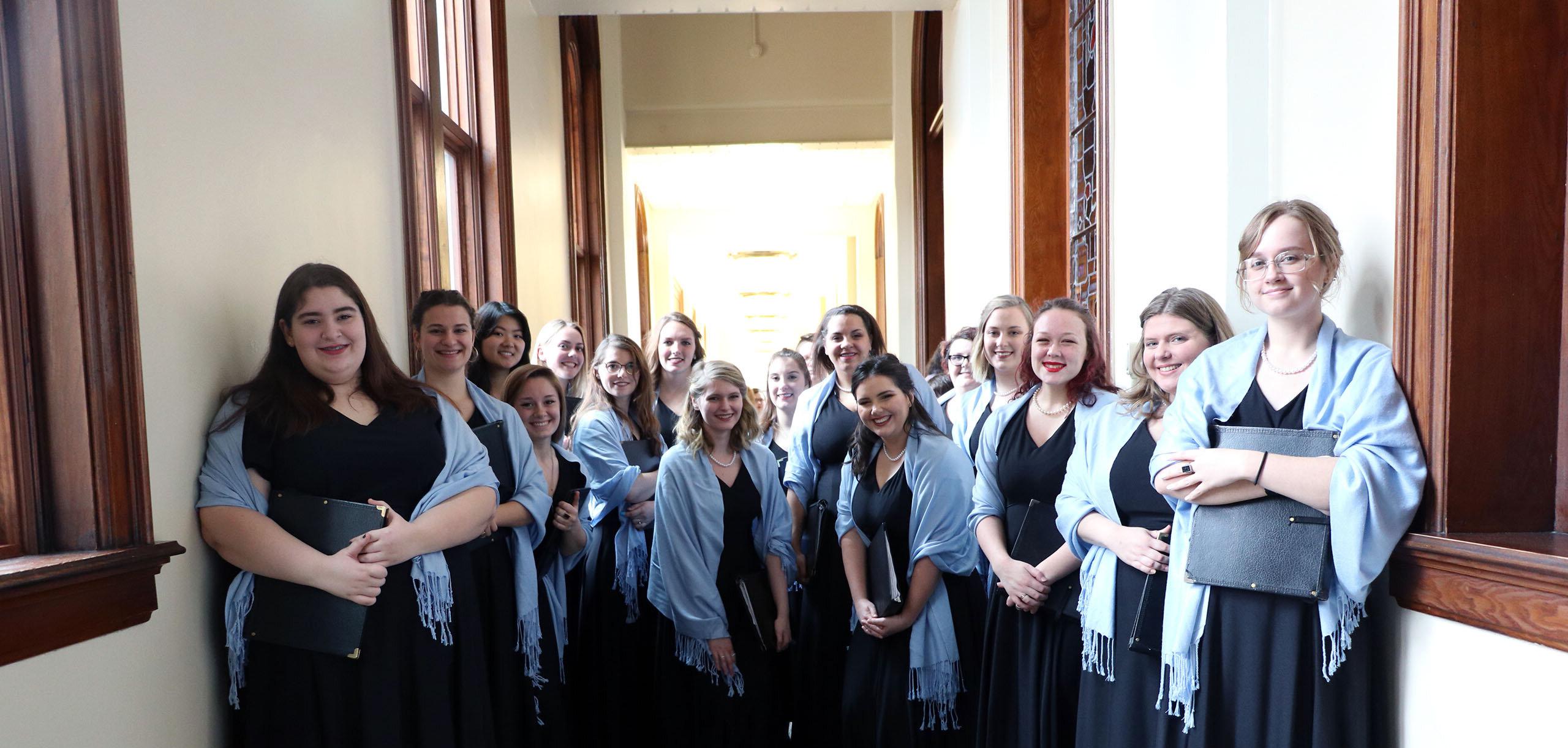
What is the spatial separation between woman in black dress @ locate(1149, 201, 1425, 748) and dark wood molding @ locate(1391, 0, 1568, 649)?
7 centimetres

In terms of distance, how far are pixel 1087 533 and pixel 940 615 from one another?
633mm

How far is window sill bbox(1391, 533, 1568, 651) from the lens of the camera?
1514 mm

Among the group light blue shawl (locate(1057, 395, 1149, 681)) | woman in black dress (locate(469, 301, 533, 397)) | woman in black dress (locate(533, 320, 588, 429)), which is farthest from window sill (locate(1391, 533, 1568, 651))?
woman in black dress (locate(533, 320, 588, 429))

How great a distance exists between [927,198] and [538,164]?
3.66m

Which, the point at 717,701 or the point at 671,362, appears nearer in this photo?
the point at 717,701

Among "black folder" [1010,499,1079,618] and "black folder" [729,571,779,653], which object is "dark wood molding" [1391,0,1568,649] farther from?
"black folder" [729,571,779,653]

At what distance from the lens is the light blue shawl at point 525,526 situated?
2734mm


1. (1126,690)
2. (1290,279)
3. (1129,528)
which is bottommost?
(1126,690)

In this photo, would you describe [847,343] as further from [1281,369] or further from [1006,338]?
[1281,369]

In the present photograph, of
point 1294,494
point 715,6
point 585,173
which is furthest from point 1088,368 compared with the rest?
point 585,173

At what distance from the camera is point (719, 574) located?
10.1 feet

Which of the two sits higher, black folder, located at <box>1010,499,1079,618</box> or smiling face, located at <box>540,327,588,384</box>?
smiling face, located at <box>540,327,588,384</box>

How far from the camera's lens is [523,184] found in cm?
557

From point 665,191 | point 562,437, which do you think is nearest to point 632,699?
point 562,437
